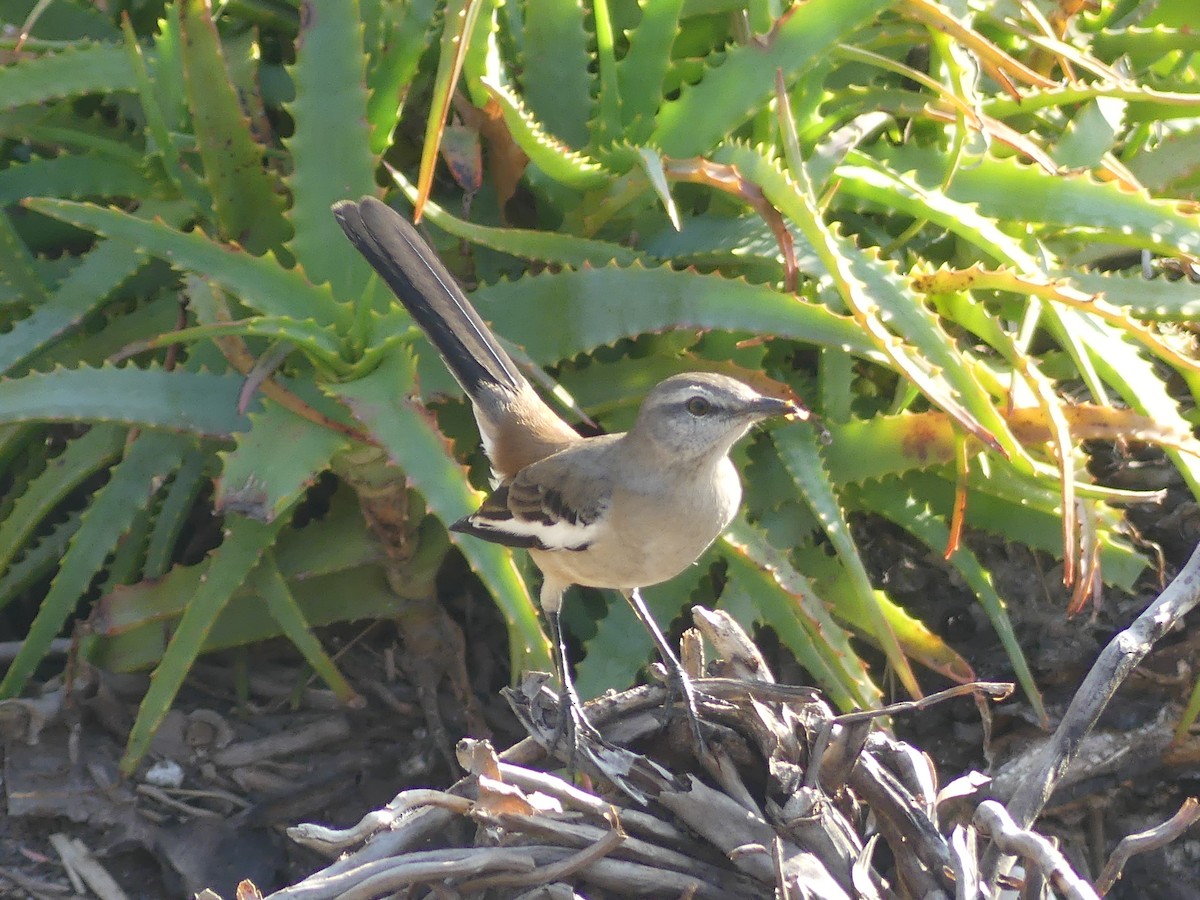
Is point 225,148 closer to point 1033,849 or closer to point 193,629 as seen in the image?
point 193,629

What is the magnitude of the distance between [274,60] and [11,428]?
1142 millimetres

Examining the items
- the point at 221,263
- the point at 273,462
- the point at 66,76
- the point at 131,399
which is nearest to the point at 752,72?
the point at 221,263

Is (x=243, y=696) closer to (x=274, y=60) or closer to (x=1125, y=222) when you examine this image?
(x=274, y=60)

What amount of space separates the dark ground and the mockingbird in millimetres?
512

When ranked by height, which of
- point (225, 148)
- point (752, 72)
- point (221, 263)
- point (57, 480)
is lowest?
point (57, 480)

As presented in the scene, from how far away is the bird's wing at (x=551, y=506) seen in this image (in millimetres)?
2316

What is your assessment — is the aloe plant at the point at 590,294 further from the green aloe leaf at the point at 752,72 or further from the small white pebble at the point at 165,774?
the small white pebble at the point at 165,774

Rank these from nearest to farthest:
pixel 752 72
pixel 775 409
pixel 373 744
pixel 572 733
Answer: pixel 572 733, pixel 775 409, pixel 752 72, pixel 373 744

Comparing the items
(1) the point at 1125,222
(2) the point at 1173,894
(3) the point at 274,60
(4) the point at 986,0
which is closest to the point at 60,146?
(3) the point at 274,60

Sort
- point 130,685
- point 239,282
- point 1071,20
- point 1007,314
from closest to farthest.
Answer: point 239,282, point 130,685, point 1007,314, point 1071,20

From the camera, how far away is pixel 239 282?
248 cm

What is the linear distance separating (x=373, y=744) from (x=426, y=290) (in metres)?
1.00

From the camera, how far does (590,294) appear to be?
255 cm

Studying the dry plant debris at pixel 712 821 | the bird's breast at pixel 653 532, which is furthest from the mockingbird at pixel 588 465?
the dry plant debris at pixel 712 821
